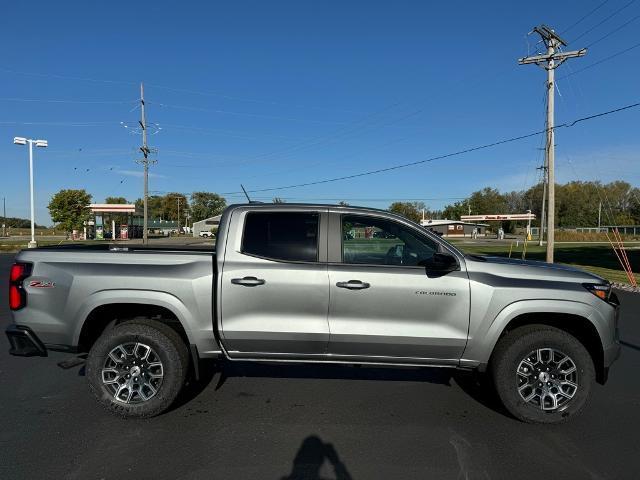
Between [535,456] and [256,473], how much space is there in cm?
209

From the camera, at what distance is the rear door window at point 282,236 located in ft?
14.1

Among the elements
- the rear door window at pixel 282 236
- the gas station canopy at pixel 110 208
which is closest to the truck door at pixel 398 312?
the rear door window at pixel 282 236

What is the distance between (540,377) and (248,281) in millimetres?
2679

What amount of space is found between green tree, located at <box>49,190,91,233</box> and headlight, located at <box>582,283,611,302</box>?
6604 centimetres

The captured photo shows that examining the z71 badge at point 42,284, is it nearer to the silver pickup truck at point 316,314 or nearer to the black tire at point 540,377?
the silver pickup truck at point 316,314

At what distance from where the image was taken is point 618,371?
5.75 m

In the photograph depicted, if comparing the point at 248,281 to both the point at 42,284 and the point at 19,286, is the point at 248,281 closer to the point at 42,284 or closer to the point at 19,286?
the point at 42,284

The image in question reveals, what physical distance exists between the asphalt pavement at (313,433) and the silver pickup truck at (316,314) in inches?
13.9

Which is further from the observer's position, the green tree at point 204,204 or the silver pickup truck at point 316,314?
the green tree at point 204,204

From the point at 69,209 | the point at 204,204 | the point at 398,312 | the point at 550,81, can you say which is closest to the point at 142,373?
the point at 398,312

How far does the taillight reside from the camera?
4.23 metres

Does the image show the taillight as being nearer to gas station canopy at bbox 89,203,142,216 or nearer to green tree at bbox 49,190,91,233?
gas station canopy at bbox 89,203,142,216

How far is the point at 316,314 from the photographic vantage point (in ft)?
13.5

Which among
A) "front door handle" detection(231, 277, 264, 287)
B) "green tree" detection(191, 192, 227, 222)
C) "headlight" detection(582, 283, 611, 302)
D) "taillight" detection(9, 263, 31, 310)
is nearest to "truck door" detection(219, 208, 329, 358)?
"front door handle" detection(231, 277, 264, 287)
